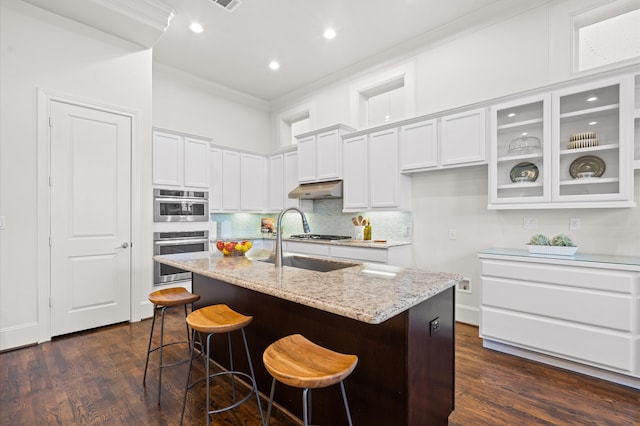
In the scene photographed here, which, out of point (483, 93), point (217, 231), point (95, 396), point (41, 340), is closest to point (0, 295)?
point (41, 340)

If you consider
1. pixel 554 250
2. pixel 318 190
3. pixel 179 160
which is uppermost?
pixel 179 160

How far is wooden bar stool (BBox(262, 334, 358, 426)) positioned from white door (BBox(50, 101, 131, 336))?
3044 mm

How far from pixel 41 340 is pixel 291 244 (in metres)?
3.08

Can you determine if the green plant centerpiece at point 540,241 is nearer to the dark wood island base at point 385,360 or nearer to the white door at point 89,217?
the dark wood island base at point 385,360

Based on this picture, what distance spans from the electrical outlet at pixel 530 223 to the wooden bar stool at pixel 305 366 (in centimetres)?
272

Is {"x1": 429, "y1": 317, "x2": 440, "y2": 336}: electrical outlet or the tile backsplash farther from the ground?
the tile backsplash

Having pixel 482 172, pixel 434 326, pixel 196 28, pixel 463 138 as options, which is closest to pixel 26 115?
pixel 196 28

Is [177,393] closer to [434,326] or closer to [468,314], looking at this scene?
[434,326]

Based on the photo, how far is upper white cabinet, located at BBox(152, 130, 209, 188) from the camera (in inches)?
165

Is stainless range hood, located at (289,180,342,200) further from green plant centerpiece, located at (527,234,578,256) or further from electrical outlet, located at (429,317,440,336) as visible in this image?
electrical outlet, located at (429,317,440,336)

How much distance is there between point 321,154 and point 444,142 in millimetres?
1891

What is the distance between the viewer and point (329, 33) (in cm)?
389

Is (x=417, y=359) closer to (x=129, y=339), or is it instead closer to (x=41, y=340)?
(x=129, y=339)

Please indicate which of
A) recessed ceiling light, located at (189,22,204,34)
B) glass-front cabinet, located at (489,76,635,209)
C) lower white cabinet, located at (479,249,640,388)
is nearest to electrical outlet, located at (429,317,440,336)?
lower white cabinet, located at (479,249,640,388)
